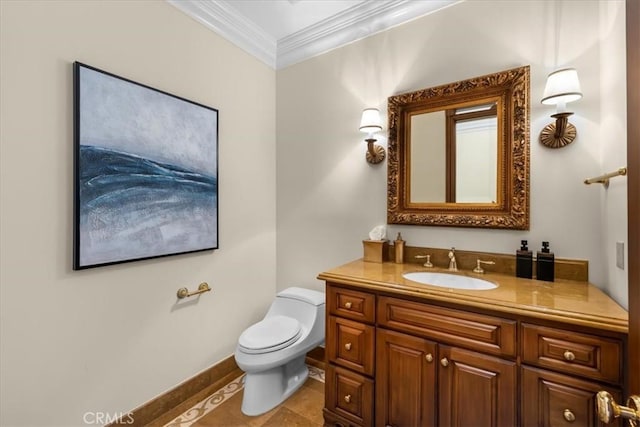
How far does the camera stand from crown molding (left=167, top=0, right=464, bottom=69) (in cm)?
192

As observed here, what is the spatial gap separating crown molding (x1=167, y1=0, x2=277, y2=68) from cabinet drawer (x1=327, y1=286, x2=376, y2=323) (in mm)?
1965

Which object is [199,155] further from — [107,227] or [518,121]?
[518,121]

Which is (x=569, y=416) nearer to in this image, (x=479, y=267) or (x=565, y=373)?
(x=565, y=373)

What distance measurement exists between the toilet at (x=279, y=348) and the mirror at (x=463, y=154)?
930mm

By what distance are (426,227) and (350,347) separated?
90cm

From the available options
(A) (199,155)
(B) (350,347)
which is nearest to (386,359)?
(B) (350,347)

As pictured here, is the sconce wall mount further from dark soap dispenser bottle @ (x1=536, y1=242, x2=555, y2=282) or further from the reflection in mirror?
dark soap dispenser bottle @ (x1=536, y1=242, x2=555, y2=282)

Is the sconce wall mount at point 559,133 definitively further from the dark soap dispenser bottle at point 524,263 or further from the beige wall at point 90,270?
the beige wall at point 90,270

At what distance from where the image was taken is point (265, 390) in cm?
184

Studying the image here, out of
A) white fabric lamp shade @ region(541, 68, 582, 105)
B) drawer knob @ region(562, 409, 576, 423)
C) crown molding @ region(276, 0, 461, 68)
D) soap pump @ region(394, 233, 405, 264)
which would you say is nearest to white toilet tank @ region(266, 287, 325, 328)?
soap pump @ region(394, 233, 405, 264)

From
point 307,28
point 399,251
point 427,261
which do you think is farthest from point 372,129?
point 307,28

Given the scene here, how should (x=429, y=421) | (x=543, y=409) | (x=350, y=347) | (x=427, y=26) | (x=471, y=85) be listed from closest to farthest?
(x=543, y=409), (x=429, y=421), (x=350, y=347), (x=471, y=85), (x=427, y=26)

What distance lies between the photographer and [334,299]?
1.61 meters

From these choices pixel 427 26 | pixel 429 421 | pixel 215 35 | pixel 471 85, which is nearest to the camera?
pixel 429 421
